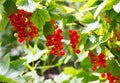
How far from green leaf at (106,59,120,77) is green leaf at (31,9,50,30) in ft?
0.94

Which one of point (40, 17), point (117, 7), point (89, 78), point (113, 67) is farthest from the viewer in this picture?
point (89, 78)

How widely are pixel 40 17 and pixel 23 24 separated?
9 centimetres

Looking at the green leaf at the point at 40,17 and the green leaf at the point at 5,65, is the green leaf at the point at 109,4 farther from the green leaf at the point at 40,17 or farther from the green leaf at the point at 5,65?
the green leaf at the point at 5,65

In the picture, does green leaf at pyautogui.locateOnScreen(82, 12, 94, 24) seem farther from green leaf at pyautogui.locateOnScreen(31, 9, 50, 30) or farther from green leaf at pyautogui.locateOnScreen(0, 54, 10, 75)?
green leaf at pyautogui.locateOnScreen(0, 54, 10, 75)

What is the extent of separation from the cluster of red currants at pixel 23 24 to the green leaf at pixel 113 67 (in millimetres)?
284

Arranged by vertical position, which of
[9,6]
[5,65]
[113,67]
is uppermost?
[9,6]

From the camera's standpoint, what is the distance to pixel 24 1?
1036mm

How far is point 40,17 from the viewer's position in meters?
1.08

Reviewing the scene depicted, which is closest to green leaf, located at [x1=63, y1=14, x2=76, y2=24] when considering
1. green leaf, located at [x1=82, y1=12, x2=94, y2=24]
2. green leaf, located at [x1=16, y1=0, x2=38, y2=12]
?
green leaf, located at [x1=82, y1=12, x2=94, y2=24]

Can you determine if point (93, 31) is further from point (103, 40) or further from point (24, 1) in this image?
point (24, 1)

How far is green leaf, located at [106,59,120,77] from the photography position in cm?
118

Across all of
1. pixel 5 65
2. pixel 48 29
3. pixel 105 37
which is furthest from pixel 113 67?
pixel 5 65

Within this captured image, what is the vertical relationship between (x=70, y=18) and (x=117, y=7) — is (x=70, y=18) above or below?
above

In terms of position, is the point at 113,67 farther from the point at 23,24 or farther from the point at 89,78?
the point at 23,24
